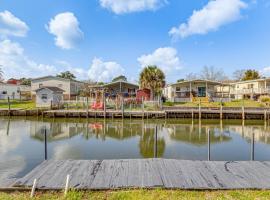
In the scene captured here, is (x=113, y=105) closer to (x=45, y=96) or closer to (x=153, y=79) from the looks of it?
(x=153, y=79)

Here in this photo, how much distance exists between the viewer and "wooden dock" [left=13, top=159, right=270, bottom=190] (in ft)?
20.2

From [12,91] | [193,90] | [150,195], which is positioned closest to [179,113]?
[193,90]

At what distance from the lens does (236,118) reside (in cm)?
2617

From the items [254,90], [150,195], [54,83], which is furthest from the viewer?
[54,83]

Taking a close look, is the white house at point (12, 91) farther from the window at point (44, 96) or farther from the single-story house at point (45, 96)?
the window at point (44, 96)

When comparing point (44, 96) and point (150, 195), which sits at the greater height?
point (44, 96)

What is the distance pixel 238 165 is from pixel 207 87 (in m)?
31.7

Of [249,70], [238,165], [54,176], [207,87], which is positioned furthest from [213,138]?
[249,70]

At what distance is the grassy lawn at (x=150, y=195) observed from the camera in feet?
18.1

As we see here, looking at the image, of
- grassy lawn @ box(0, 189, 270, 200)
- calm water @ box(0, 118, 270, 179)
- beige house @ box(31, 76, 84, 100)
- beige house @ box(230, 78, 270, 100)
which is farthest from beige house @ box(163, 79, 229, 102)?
grassy lawn @ box(0, 189, 270, 200)

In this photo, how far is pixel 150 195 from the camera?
564 centimetres

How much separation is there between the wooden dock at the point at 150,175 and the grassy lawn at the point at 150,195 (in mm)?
246

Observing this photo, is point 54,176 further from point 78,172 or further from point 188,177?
point 188,177

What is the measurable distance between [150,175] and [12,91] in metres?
53.5
